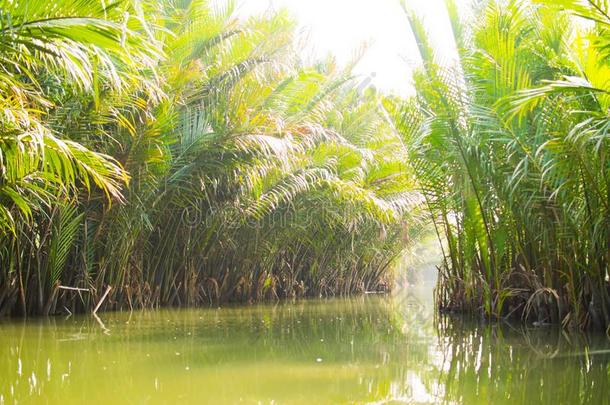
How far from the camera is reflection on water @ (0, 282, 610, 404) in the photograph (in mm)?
3684

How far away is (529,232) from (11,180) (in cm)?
481

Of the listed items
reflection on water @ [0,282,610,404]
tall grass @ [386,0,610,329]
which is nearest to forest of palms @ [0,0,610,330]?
tall grass @ [386,0,610,329]

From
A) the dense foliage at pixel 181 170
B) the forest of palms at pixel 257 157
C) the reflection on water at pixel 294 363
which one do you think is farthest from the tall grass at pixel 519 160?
the dense foliage at pixel 181 170

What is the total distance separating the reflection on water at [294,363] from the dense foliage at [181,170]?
3.78ft

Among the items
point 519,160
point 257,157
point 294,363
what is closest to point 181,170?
point 257,157

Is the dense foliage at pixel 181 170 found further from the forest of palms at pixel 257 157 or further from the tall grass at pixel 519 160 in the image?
the tall grass at pixel 519 160

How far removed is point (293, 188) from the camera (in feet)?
35.8

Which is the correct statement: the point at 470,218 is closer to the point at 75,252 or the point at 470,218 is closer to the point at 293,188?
the point at 293,188

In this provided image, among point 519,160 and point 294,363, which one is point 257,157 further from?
point 294,363

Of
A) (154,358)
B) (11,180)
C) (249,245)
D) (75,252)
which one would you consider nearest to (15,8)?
(11,180)

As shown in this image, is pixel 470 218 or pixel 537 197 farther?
pixel 470 218

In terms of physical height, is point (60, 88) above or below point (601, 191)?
above

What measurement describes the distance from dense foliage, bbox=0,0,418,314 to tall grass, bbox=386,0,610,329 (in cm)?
226

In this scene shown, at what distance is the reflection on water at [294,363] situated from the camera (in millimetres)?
3684
